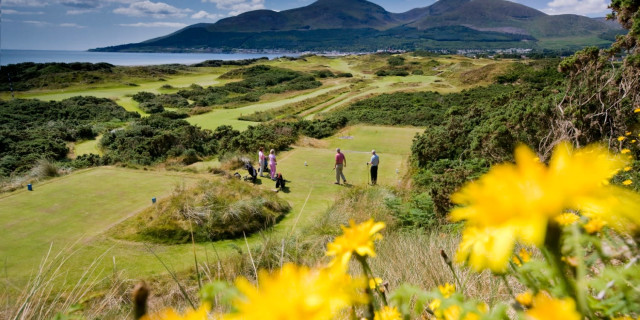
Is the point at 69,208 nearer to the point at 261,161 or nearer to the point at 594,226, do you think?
the point at 261,161

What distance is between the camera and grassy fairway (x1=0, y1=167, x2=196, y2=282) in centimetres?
552

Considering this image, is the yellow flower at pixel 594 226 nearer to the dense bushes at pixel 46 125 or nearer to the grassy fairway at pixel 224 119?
the dense bushes at pixel 46 125

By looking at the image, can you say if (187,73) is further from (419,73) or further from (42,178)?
(42,178)

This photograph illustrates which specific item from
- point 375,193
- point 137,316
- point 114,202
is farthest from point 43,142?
point 137,316

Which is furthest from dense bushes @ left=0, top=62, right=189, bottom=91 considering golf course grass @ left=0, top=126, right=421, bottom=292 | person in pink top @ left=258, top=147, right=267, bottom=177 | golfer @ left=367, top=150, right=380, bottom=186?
golfer @ left=367, top=150, right=380, bottom=186

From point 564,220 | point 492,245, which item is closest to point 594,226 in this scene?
point 564,220

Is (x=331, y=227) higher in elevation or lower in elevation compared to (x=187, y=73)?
lower

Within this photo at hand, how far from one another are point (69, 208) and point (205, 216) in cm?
293

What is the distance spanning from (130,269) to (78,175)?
17.7ft

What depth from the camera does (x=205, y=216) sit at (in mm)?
6527

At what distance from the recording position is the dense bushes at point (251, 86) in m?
37.2

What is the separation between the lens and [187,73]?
6209 centimetres

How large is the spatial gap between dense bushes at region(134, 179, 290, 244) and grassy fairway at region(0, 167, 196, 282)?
0.63 meters

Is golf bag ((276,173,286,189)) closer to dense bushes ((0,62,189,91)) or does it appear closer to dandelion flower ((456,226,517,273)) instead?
dandelion flower ((456,226,517,273))
